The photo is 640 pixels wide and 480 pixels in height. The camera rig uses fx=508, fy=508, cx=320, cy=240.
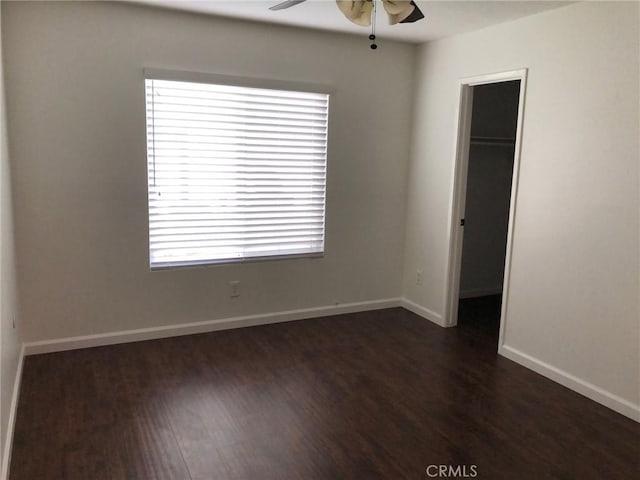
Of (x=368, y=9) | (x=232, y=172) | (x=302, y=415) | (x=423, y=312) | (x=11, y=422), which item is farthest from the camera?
(x=423, y=312)

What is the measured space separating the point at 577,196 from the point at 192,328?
3.08 metres

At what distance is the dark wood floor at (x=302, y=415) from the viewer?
2.56 meters

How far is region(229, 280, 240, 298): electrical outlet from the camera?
14.4 feet

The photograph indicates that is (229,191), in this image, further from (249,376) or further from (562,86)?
(562,86)

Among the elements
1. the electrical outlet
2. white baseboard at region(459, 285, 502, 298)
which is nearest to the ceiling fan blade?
the electrical outlet

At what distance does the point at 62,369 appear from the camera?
11.6 feet

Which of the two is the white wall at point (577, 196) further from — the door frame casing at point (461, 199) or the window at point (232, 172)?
the window at point (232, 172)

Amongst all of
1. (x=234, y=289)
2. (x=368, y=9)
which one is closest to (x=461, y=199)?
(x=234, y=289)

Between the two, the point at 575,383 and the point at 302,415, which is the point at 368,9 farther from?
the point at 575,383

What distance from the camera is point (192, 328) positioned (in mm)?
4254

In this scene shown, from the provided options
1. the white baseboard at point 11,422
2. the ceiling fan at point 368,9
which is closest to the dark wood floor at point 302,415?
the white baseboard at point 11,422

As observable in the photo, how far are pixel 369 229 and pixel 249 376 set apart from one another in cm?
200

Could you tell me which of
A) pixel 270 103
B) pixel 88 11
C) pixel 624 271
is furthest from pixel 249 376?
pixel 88 11

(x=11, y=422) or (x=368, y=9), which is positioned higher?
(x=368, y=9)
